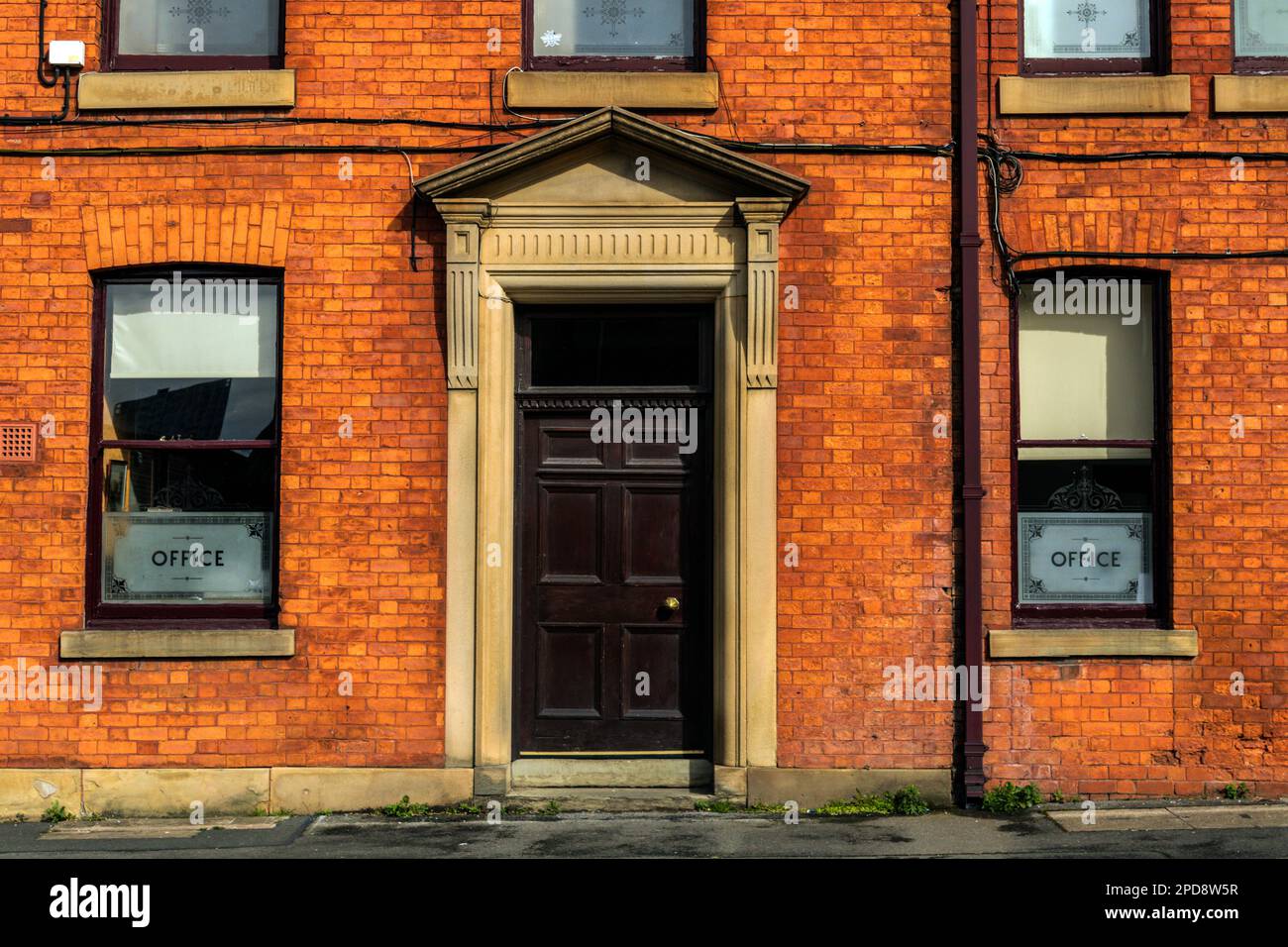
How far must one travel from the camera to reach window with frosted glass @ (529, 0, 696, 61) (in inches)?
336

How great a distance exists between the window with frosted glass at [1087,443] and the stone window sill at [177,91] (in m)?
5.11

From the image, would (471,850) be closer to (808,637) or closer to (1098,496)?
(808,637)

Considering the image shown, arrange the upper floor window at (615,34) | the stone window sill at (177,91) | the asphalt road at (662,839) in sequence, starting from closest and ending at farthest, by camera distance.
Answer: the asphalt road at (662,839), the stone window sill at (177,91), the upper floor window at (615,34)

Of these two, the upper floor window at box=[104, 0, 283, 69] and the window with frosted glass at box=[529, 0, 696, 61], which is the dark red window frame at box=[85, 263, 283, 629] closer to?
the upper floor window at box=[104, 0, 283, 69]

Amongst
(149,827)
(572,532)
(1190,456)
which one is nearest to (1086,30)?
(1190,456)

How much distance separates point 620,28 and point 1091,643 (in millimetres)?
4982

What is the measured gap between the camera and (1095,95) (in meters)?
8.30

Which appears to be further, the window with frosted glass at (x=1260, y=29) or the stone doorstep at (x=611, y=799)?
the window with frosted glass at (x=1260, y=29)

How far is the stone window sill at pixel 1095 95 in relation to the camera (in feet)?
27.2

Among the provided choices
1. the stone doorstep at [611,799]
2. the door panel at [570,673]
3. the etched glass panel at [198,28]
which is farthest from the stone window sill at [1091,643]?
the etched glass panel at [198,28]

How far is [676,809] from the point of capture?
812 cm

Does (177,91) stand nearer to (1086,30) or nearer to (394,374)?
(394,374)

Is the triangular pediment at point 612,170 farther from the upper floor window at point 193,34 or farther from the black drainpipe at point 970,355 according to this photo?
the upper floor window at point 193,34

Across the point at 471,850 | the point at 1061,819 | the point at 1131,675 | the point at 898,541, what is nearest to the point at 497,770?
the point at 471,850
